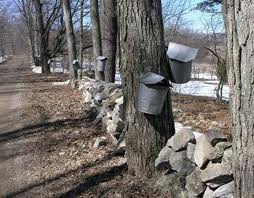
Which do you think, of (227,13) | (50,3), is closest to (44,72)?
(50,3)

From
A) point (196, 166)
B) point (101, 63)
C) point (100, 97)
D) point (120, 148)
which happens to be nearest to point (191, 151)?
point (196, 166)

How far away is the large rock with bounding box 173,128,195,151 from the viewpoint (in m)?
4.25

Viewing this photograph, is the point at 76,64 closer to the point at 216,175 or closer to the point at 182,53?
the point at 182,53

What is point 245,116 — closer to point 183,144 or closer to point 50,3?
point 183,144

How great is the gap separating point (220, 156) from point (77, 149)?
342cm

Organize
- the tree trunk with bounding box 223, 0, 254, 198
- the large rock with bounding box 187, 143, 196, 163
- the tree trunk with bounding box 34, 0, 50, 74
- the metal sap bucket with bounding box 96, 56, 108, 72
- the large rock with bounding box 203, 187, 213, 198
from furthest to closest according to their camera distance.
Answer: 1. the tree trunk with bounding box 34, 0, 50, 74
2. the metal sap bucket with bounding box 96, 56, 108, 72
3. the large rock with bounding box 187, 143, 196, 163
4. the large rock with bounding box 203, 187, 213, 198
5. the tree trunk with bounding box 223, 0, 254, 198

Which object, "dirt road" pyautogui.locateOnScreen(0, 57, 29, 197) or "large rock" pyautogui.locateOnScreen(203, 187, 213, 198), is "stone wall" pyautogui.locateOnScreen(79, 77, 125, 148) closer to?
"dirt road" pyautogui.locateOnScreen(0, 57, 29, 197)

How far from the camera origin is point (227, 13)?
2.72 m

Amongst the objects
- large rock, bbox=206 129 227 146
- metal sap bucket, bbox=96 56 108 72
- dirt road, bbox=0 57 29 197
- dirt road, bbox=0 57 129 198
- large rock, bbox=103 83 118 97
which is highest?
metal sap bucket, bbox=96 56 108 72

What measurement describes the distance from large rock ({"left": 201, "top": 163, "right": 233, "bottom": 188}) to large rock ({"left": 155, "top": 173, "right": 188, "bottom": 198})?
48cm

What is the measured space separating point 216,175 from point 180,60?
162 centimetres

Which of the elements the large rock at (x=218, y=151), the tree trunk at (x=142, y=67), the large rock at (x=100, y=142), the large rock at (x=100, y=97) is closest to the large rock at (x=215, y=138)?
the large rock at (x=218, y=151)

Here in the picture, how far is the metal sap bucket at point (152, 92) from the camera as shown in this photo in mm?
4492

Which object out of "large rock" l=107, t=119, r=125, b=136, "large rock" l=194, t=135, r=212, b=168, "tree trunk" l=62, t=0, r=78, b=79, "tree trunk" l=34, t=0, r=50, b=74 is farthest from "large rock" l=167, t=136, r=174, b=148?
"tree trunk" l=34, t=0, r=50, b=74
